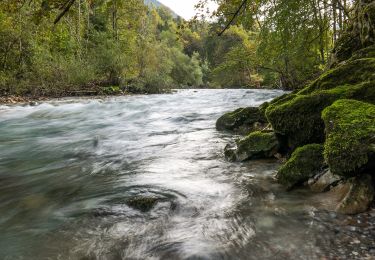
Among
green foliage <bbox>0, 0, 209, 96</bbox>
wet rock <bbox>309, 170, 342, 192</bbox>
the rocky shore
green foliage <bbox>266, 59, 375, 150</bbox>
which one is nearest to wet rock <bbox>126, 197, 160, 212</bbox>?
the rocky shore

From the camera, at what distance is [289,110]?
13.7 feet

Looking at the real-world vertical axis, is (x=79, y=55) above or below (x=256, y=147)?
above

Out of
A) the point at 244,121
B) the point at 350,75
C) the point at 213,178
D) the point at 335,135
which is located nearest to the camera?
the point at 335,135

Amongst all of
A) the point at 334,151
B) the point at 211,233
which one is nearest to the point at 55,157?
the point at 211,233

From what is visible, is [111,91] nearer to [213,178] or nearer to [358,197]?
[213,178]

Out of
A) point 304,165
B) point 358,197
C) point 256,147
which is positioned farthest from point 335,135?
point 256,147

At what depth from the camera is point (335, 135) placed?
288 cm

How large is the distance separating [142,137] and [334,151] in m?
5.32

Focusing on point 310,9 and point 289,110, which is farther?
point 310,9

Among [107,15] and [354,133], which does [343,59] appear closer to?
[354,133]

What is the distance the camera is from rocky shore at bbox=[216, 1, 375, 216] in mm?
2705

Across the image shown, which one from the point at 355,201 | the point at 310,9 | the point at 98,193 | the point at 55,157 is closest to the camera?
the point at 355,201

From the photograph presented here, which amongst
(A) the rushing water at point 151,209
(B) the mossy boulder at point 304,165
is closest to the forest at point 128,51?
(A) the rushing water at point 151,209

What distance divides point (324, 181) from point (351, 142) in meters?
0.71
